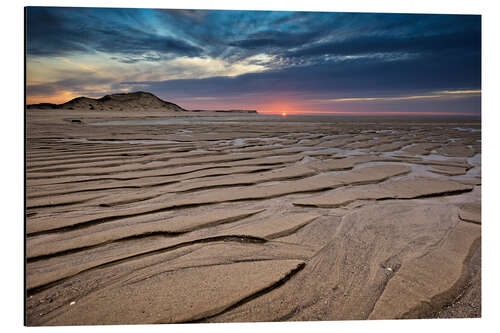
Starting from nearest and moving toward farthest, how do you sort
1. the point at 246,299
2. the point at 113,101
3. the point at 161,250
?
the point at 246,299 < the point at 161,250 < the point at 113,101

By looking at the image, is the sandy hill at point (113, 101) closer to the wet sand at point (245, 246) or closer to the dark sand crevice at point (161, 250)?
the wet sand at point (245, 246)

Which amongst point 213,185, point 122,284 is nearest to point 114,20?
point 213,185

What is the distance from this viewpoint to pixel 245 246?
1686 mm

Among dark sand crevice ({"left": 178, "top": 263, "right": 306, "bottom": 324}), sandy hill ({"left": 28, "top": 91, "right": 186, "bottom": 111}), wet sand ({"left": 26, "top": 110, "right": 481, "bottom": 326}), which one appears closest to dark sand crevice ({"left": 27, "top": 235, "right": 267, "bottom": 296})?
wet sand ({"left": 26, "top": 110, "right": 481, "bottom": 326})

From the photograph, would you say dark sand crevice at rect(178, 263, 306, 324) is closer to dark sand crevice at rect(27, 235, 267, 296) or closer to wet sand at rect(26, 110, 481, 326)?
wet sand at rect(26, 110, 481, 326)

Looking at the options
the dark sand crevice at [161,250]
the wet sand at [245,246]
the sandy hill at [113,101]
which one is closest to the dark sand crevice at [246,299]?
the wet sand at [245,246]

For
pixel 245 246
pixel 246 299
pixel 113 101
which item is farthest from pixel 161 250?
pixel 113 101

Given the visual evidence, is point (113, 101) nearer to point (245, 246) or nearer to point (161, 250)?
point (161, 250)

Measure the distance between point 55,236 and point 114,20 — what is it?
1.77 meters

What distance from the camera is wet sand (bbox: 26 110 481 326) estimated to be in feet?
4.21

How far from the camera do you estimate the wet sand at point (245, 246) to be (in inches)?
50.6

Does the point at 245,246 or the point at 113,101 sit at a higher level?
the point at 113,101

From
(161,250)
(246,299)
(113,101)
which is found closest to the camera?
(246,299)

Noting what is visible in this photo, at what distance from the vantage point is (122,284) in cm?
134
